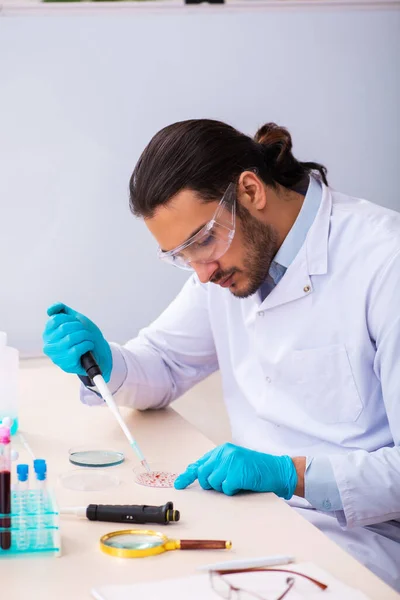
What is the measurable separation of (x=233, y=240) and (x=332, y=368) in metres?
0.35

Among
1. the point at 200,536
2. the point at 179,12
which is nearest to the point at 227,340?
the point at 200,536

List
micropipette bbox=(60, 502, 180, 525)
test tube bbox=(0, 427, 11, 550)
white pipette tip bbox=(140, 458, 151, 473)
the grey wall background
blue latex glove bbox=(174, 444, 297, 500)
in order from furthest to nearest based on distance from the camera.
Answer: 1. the grey wall background
2. white pipette tip bbox=(140, 458, 151, 473)
3. blue latex glove bbox=(174, 444, 297, 500)
4. micropipette bbox=(60, 502, 180, 525)
5. test tube bbox=(0, 427, 11, 550)

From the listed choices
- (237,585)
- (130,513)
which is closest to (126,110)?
(130,513)

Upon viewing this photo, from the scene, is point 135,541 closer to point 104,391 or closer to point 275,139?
point 104,391

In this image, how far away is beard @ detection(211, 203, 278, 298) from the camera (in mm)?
1734

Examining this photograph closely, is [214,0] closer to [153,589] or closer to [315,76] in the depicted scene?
[315,76]

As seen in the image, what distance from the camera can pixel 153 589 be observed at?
1.01m

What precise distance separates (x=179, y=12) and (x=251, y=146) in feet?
3.87

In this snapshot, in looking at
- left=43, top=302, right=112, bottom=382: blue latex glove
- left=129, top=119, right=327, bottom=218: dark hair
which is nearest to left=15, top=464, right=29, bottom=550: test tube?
left=43, top=302, right=112, bottom=382: blue latex glove

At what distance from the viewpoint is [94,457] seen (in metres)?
1.54

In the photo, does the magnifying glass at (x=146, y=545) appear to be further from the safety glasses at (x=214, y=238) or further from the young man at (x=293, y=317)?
the safety glasses at (x=214, y=238)

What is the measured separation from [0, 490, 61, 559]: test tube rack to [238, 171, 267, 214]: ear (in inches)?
33.1

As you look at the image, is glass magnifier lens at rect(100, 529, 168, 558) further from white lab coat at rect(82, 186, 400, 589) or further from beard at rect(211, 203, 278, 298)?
beard at rect(211, 203, 278, 298)

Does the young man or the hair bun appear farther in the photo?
the hair bun
